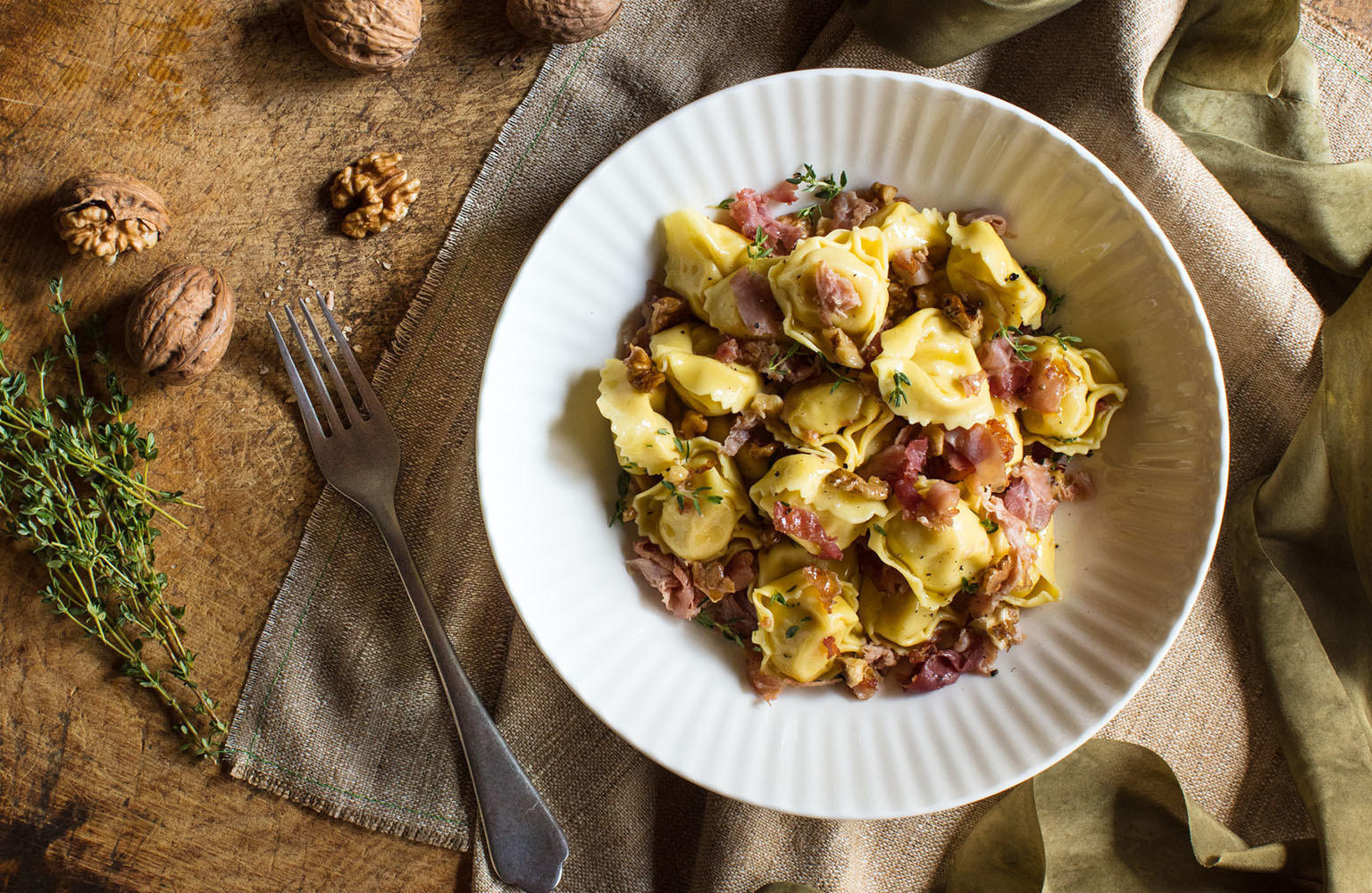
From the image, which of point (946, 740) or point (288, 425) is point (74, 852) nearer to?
point (288, 425)

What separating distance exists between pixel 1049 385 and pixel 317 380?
2.45 metres

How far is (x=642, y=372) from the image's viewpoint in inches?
112

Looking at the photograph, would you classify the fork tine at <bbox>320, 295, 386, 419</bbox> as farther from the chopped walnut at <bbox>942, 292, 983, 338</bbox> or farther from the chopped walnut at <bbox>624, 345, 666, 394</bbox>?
the chopped walnut at <bbox>942, 292, 983, 338</bbox>

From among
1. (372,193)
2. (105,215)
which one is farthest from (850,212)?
(105,215)

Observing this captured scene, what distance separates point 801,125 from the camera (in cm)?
296

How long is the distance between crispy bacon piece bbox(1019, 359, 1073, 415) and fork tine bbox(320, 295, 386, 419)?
2.22 m

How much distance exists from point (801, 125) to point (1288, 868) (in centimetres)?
310

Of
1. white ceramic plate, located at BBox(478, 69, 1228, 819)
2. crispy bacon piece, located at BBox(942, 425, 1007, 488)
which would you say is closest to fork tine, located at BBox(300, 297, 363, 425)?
white ceramic plate, located at BBox(478, 69, 1228, 819)

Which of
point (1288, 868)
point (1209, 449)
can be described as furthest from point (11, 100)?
point (1288, 868)

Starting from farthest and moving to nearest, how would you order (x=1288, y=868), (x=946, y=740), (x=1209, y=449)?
(x=1288, y=868), (x=946, y=740), (x=1209, y=449)

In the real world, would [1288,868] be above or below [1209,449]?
below

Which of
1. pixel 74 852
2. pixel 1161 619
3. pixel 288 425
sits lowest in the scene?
pixel 74 852

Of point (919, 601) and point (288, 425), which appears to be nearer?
point (919, 601)

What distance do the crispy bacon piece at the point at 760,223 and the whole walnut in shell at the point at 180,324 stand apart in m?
1.80
